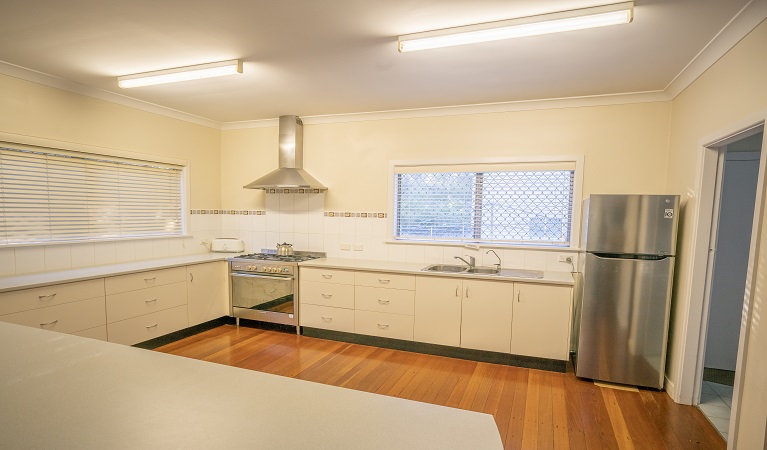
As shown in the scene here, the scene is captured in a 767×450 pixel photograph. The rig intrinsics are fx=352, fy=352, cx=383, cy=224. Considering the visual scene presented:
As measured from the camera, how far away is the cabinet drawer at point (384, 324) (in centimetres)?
349

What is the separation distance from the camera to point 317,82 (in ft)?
10.1

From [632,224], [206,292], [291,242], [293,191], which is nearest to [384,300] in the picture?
[291,242]

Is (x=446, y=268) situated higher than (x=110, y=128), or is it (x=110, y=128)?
(x=110, y=128)

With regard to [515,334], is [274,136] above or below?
above

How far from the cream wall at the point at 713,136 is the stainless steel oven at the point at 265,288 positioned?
11.1 ft

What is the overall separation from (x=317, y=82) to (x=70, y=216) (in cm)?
256

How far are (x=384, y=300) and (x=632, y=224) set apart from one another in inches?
87.3

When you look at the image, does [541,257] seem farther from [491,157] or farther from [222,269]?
[222,269]

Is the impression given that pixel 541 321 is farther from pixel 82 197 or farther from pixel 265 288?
pixel 82 197

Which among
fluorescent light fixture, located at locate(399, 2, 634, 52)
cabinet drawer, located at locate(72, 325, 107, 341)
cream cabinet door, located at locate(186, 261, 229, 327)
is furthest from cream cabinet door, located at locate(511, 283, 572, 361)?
cabinet drawer, located at locate(72, 325, 107, 341)

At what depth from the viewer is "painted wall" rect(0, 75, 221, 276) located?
9.32ft

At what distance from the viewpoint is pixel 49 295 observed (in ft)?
8.66

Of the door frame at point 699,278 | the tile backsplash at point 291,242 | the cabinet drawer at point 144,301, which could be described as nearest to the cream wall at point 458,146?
the tile backsplash at point 291,242

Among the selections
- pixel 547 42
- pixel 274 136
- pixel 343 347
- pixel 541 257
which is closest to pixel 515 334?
pixel 541 257
